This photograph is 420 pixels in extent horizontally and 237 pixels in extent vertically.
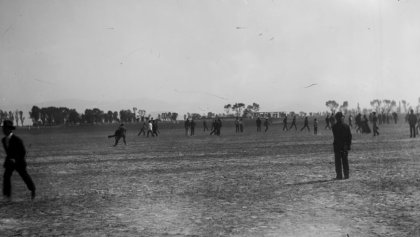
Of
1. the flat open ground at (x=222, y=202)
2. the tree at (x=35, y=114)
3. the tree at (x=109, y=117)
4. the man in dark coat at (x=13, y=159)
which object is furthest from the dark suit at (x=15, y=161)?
the tree at (x=109, y=117)

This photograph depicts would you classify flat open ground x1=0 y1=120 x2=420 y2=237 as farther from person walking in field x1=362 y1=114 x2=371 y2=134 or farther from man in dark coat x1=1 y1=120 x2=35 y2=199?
person walking in field x1=362 y1=114 x2=371 y2=134

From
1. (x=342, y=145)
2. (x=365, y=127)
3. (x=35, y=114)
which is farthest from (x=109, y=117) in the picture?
(x=342, y=145)

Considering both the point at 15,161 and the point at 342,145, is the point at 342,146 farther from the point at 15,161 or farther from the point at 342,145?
the point at 15,161

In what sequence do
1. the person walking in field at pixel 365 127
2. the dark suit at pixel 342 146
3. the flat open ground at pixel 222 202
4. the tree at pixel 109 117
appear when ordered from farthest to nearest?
the tree at pixel 109 117
the person walking in field at pixel 365 127
the dark suit at pixel 342 146
the flat open ground at pixel 222 202

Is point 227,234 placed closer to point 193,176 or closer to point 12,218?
point 12,218

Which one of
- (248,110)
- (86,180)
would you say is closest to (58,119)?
(248,110)

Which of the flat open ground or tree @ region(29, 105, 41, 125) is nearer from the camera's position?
the flat open ground

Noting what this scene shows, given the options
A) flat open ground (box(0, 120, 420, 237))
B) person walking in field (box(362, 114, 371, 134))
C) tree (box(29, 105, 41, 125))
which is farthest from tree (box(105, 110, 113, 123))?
flat open ground (box(0, 120, 420, 237))

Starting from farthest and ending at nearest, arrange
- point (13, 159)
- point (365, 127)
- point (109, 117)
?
point (109, 117) < point (365, 127) < point (13, 159)

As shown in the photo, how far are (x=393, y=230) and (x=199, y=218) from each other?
2799 millimetres

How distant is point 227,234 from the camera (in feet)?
18.7

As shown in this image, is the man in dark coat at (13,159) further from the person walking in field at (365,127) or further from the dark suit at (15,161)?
the person walking in field at (365,127)

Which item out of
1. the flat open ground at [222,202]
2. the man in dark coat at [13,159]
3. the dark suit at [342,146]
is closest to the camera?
the flat open ground at [222,202]

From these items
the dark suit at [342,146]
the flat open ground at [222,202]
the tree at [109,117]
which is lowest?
the flat open ground at [222,202]
